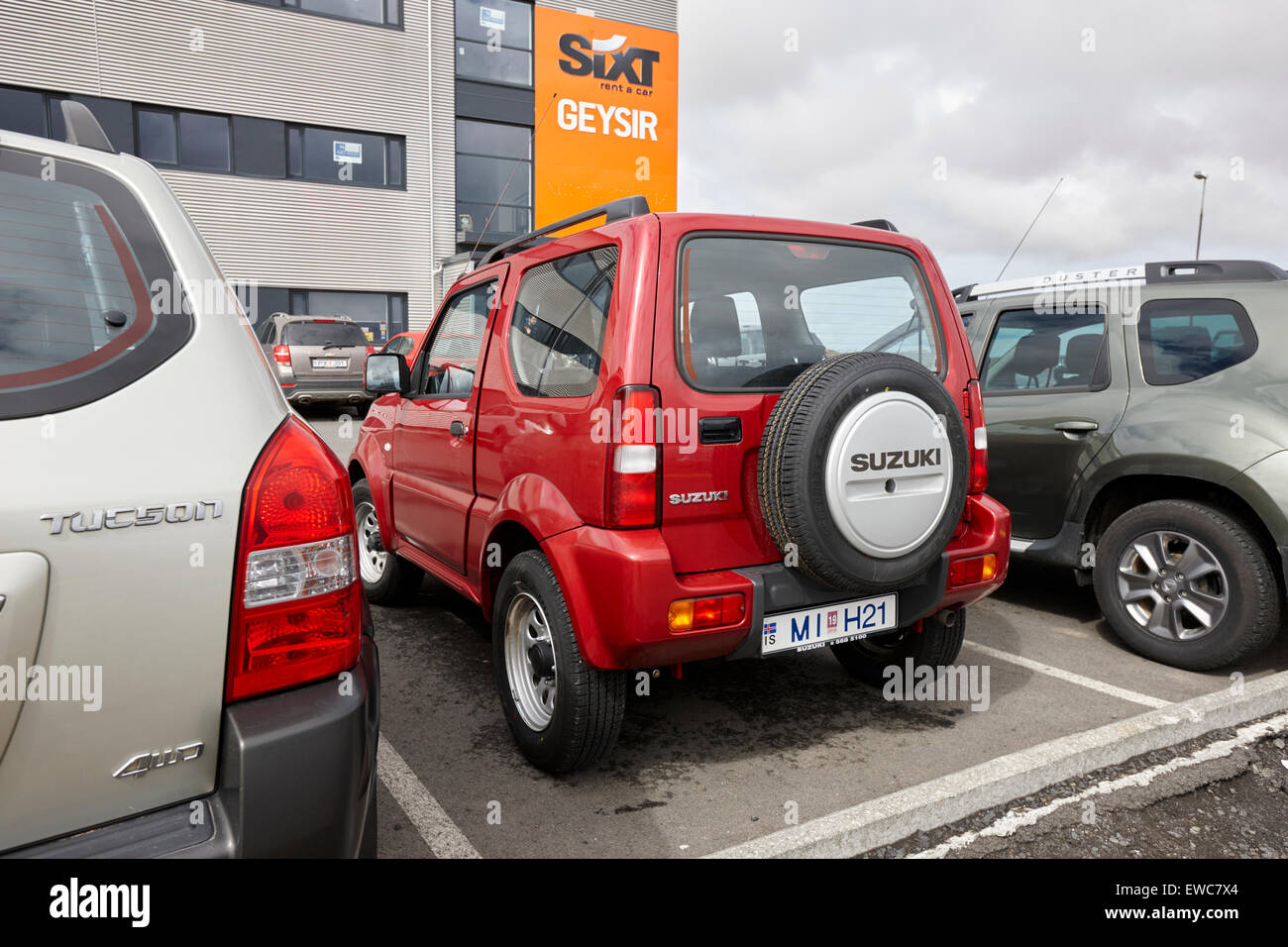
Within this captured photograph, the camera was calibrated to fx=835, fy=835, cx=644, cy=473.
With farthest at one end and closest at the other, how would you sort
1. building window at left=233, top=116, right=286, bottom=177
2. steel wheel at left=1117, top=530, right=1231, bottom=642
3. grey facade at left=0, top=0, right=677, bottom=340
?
building window at left=233, top=116, right=286, bottom=177 < grey facade at left=0, top=0, right=677, bottom=340 < steel wheel at left=1117, top=530, right=1231, bottom=642

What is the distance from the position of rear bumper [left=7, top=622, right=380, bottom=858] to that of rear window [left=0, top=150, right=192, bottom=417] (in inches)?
24.3

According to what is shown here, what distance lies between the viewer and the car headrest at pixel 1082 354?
4641 mm

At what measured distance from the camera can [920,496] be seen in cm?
273

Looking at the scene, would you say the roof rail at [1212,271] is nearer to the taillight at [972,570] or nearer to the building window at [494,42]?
the taillight at [972,570]

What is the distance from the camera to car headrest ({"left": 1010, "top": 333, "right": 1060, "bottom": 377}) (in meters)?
4.95

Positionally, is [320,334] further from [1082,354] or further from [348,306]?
[1082,354]

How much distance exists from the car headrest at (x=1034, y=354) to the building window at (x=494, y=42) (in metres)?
18.9

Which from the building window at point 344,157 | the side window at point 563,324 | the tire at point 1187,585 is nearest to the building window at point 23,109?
the building window at point 344,157

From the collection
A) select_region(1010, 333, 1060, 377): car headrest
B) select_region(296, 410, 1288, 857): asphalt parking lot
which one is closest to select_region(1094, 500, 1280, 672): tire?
select_region(296, 410, 1288, 857): asphalt parking lot

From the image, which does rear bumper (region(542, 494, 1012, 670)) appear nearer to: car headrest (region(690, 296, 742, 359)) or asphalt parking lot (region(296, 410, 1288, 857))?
asphalt parking lot (region(296, 410, 1288, 857))

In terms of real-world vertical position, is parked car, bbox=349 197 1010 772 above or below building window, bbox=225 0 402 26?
below

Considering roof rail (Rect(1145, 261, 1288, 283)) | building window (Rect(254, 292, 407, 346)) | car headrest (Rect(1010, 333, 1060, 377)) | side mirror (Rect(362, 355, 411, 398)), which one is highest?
building window (Rect(254, 292, 407, 346))

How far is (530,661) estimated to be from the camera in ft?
10.1

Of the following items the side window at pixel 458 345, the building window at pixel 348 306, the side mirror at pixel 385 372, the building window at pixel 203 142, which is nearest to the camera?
the side window at pixel 458 345
